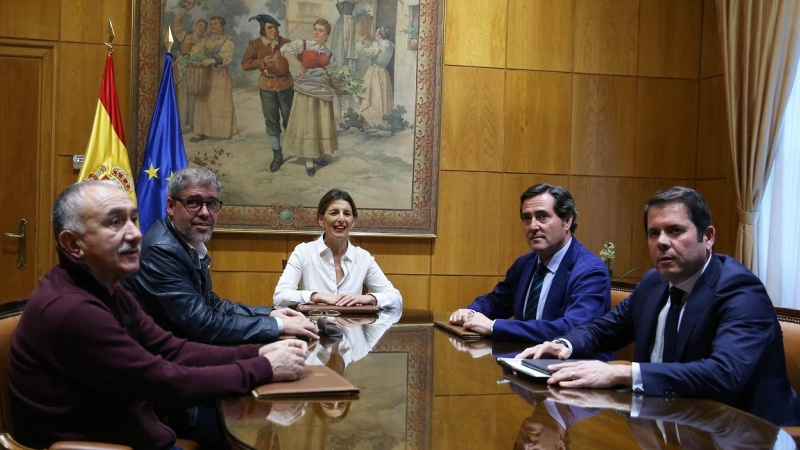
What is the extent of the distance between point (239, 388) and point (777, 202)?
456 centimetres

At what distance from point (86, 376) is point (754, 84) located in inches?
196

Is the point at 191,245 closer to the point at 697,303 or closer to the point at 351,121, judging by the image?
the point at 697,303

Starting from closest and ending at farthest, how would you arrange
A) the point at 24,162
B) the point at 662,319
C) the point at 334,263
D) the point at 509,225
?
1. the point at 662,319
2. the point at 334,263
3. the point at 24,162
4. the point at 509,225

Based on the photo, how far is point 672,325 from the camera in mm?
2314

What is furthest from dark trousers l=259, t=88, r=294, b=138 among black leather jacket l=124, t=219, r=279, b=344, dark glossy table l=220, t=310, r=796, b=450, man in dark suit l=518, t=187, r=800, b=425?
man in dark suit l=518, t=187, r=800, b=425

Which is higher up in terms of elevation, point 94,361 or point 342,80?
point 342,80

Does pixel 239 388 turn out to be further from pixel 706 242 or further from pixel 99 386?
pixel 706 242

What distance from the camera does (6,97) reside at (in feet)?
17.7

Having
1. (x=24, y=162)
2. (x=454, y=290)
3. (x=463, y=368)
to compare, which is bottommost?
(x=454, y=290)

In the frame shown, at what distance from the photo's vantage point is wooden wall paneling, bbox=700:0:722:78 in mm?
6016

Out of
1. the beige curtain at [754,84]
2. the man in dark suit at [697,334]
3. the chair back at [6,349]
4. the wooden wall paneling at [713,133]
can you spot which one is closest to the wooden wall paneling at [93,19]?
the chair back at [6,349]

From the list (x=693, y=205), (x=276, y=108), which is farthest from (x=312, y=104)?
(x=693, y=205)

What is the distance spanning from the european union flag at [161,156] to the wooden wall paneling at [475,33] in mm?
2077

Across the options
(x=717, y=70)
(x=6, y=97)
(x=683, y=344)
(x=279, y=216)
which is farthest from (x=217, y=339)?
(x=717, y=70)
